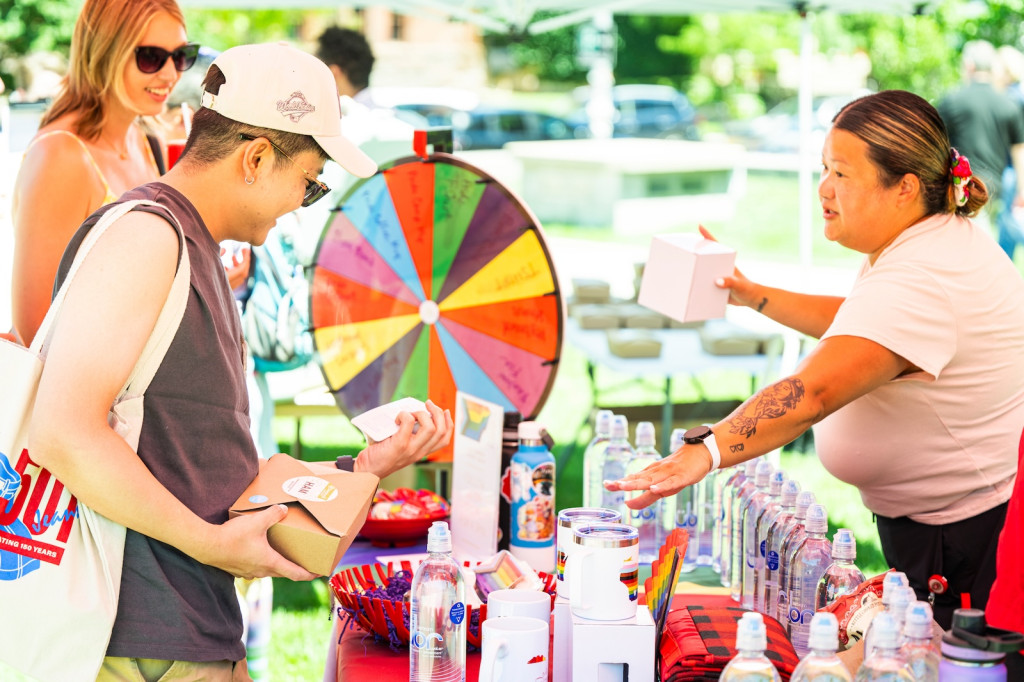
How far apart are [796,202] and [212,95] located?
58.9ft

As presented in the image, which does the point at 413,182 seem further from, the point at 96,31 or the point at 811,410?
the point at 811,410

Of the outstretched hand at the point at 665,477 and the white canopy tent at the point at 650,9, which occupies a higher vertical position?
the white canopy tent at the point at 650,9

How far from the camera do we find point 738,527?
8.87 feet

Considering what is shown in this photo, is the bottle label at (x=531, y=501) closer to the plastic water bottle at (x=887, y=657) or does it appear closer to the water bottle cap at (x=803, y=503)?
the water bottle cap at (x=803, y=503)

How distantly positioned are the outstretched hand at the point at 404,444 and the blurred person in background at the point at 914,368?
468mm

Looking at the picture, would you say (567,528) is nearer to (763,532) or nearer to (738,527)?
(763,532)

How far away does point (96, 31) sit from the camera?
2.81 metres

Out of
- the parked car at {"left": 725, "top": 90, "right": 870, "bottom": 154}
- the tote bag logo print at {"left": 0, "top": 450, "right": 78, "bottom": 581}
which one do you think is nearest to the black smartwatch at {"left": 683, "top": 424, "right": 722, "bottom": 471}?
the tote bag logo print at {"left": 0, "top": 450, "right": 78, "bottom": 581}

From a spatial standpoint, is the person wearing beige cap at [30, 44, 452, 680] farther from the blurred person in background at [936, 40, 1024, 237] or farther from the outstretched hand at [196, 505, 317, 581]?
the blurred person in background at [936, 40, 1024, 237]

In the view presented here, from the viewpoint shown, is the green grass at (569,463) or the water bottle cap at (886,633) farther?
the green grass at (569,463)

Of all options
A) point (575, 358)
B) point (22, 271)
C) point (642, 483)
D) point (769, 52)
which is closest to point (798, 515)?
point (642, 483)

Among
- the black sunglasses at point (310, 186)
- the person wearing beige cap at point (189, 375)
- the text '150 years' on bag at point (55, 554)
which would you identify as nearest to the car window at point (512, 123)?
the black sunglasses at point (310, 186)

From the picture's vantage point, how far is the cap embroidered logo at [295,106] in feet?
6.12

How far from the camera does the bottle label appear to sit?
8.55 feet
